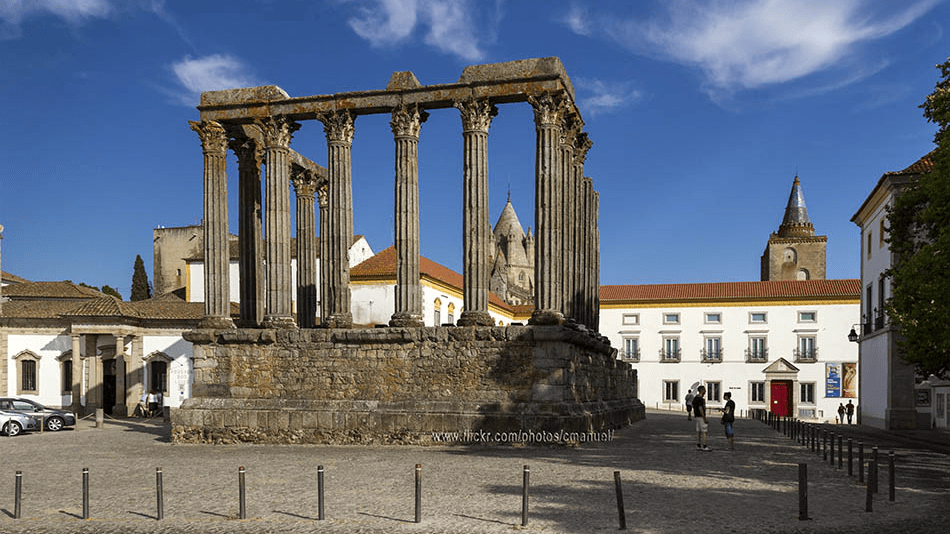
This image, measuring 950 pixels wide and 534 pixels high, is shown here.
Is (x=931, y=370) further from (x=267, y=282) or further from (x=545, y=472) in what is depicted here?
(x=267, y=282)

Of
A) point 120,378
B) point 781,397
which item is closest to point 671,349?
point 781,397

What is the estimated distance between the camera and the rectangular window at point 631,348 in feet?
184

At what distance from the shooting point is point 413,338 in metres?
21.3

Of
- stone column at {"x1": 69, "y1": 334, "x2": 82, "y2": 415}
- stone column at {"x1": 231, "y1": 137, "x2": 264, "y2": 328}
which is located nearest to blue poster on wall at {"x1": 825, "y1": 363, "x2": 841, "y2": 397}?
stone column at {"x1": 231, "y1": 137, "x2": 264, "y2": 328}

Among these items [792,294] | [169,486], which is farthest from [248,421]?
[792,294]

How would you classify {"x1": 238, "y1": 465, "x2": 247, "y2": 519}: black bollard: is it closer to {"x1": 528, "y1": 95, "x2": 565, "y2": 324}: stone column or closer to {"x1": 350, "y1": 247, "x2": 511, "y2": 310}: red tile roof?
{"x1": 528, "y1": 95, "x2": 565, "y2": 324}: stone column

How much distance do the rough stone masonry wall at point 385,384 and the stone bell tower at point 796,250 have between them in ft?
188

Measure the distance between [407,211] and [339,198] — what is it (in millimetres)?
2219

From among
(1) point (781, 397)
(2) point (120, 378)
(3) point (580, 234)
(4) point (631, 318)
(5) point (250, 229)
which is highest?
→ (5) point (250, 229)

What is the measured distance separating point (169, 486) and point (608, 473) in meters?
7.60

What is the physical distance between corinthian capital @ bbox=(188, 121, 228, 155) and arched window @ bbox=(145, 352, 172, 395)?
59.1ft

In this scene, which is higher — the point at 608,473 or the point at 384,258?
the point at 384,258

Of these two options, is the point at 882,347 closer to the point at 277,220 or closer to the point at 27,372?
the point at 277,220

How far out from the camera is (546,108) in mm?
21359
